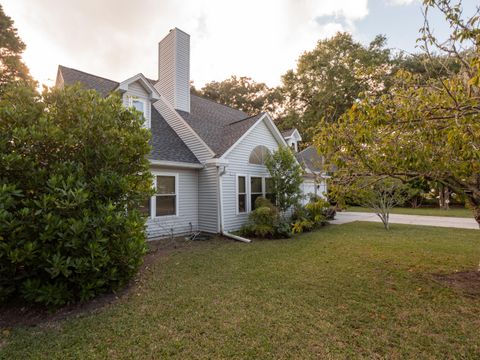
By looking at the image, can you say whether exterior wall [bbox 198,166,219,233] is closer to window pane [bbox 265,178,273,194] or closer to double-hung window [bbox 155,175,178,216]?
double-hung window [bbox 155,175,178,216]

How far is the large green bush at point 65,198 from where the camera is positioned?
3422mm

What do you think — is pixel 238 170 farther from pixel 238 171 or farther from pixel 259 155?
pixel 259 155

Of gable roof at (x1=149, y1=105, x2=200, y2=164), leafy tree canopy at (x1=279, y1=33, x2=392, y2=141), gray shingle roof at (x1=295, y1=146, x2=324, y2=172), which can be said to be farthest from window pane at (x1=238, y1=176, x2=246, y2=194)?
leafy tree canopy at (x1=279, y1=33, x2=392, y2=141)

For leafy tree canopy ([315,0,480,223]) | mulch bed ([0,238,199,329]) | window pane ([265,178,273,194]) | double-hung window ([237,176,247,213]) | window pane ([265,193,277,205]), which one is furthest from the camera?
window pane ([265,193,277,205])

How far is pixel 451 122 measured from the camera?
9.89ft

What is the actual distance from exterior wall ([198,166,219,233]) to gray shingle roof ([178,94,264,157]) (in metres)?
0.98

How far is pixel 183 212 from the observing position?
9461mm

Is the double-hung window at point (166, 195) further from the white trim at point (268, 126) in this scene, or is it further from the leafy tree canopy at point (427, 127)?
the leafy tree canopy at point (427, 127)

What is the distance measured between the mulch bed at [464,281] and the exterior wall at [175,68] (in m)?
11.2

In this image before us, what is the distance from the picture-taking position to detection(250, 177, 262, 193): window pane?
10.9 m

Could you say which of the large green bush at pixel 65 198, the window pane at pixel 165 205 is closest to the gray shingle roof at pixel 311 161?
the large green bush at pixel 65 198

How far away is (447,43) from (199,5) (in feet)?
30.5

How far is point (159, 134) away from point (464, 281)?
10.3 meters

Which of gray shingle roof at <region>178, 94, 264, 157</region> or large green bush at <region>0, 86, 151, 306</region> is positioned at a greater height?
gray shingle roof at <region>178, 94, 264, 157</region>
